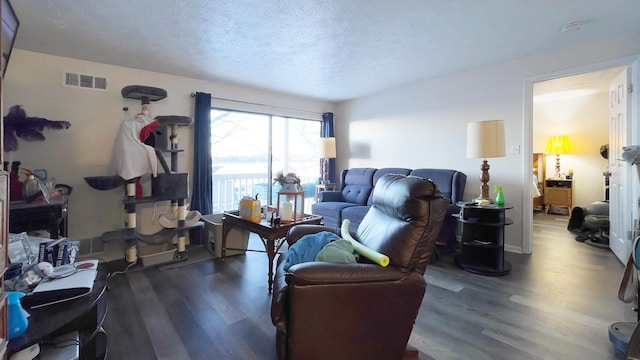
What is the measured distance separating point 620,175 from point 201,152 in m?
4.75

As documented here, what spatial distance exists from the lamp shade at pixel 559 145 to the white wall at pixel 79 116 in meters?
6.62

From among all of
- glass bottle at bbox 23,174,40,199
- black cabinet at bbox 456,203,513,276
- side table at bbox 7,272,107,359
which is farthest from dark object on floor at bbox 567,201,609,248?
glass bottle at bbox 23,174,40,199

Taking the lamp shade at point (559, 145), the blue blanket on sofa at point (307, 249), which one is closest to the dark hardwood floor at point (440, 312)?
the blue blanket on sofa at point (307, 249)

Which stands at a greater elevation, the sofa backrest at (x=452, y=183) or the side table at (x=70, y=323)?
the sofa backrest at (x=452, y=183)

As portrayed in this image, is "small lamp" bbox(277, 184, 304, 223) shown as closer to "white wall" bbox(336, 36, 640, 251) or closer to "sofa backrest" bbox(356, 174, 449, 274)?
"sofa backrest" bbox(356, 174, 449, 274)

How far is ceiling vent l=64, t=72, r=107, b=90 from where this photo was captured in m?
3.07

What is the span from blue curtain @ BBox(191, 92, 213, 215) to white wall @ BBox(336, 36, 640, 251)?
102 inches

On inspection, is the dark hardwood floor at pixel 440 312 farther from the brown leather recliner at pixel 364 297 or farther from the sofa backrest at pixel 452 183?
the sofa backrest at pixel 452 183

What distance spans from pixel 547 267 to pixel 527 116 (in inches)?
64.2

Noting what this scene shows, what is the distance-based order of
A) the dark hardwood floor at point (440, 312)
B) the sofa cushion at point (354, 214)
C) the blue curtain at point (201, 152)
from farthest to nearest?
the blue curtain at point (201, 152) < the sofa cushion at point (354, 214) < the dark hardwood floor at point (440, 312)

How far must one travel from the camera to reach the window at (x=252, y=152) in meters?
4.34

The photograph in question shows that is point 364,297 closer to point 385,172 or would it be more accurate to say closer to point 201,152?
point 385,172

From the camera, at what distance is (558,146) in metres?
5.52

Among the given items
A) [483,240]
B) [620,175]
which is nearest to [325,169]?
[483,240]
